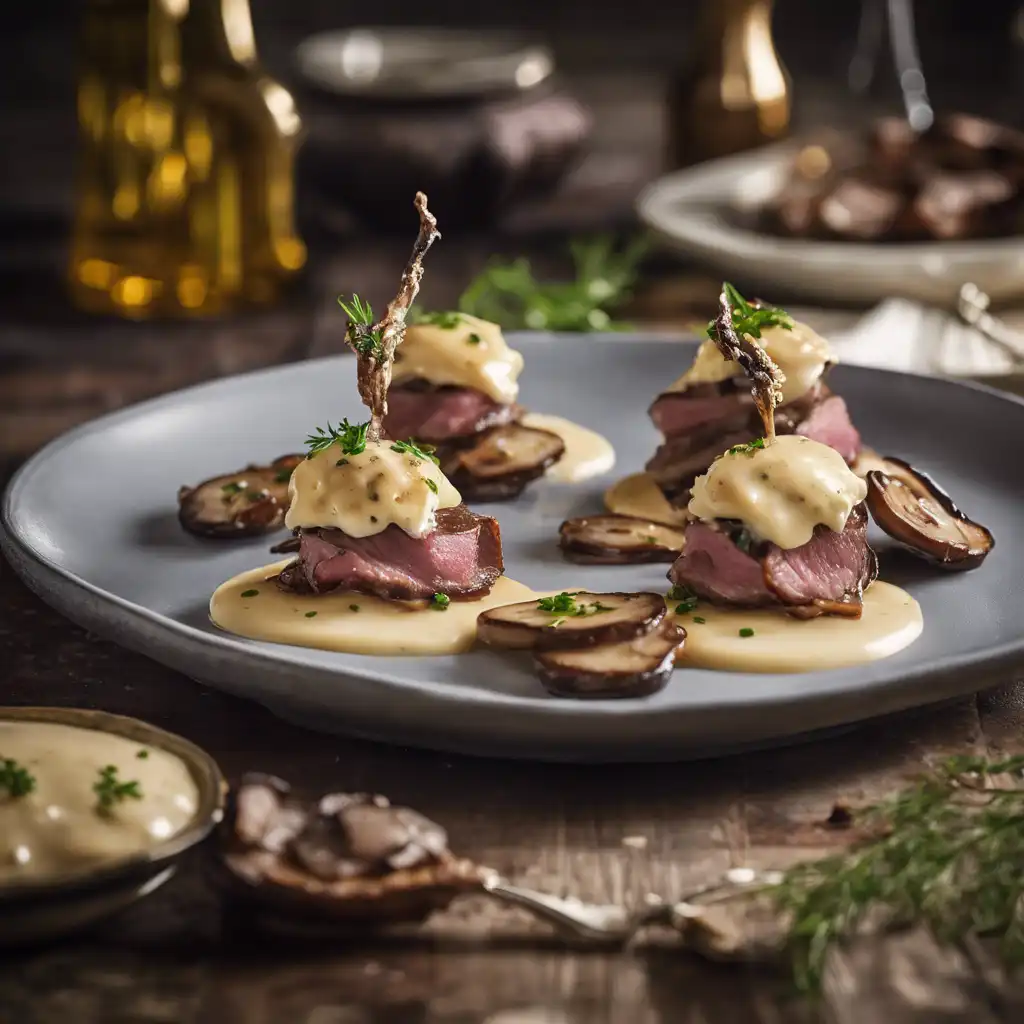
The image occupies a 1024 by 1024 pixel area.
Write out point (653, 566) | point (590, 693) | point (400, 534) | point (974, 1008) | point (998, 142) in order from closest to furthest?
point (974, 1008)
point (590, 693)
point (400, 534)
point (653, 566)
point (998, 142)

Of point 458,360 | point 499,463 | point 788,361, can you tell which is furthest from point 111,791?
point 788,361

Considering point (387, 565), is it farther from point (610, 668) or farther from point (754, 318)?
point (754, 318)

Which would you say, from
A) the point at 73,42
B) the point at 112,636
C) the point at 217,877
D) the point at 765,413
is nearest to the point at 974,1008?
the point at 217,877

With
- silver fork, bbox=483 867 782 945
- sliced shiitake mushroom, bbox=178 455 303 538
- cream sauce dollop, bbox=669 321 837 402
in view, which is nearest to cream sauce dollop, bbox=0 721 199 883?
silver fork, bbox=483 867 782 945

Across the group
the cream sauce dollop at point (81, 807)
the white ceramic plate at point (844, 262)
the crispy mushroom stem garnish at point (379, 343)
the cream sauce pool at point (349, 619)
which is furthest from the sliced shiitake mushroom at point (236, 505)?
the white ceramic plate at point (844, 262)

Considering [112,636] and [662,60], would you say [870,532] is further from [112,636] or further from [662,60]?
[662,60]

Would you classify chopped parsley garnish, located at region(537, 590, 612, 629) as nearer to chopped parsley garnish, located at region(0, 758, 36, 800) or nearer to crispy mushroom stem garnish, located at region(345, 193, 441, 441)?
crispy mushroom stem garnish, located at region(345, 193, 441, 441)
